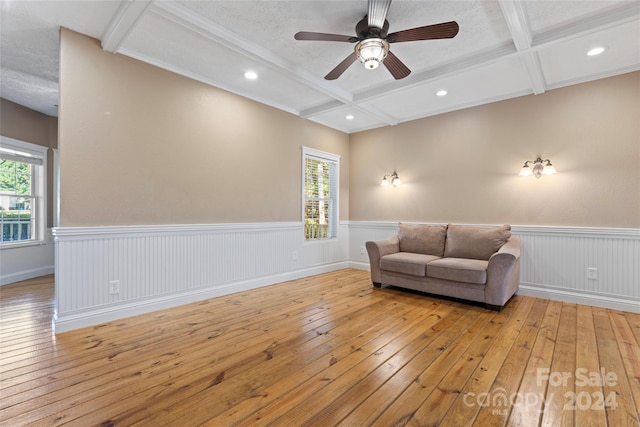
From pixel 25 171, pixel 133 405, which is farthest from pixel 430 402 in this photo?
pixel 25 171

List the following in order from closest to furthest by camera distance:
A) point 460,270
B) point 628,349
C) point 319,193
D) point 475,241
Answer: point 628,349, point 460,270, point 475,241, point 319,193

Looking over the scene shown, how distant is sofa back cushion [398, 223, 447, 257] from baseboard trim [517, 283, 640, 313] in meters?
1.19

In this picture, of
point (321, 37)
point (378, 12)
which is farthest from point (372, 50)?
point (321, 37)

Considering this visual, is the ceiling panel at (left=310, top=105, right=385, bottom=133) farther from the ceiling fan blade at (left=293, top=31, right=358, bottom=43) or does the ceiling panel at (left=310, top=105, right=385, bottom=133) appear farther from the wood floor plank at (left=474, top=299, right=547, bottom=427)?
the wood floor plank at (left=474, top=299, right=547, bottom=427)

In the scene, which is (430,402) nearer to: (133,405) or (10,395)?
(133,405)

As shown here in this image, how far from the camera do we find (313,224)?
5.46 meters

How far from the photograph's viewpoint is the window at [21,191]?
15.0ft

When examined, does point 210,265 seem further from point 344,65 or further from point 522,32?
point 522,32

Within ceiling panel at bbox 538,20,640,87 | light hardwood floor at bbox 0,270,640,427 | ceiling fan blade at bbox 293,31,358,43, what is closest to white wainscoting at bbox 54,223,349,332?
light hardwood floor at bbox 0,270,640,427

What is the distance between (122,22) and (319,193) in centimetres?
372

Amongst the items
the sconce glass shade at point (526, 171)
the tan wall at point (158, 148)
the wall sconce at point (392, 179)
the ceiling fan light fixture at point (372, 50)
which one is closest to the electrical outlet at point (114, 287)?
the tan wall at point (158, 148)

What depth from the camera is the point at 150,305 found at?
129 inches

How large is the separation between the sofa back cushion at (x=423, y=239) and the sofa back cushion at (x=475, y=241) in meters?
0.12

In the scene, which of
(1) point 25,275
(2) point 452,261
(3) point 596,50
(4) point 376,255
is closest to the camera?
(3) point 596,50
